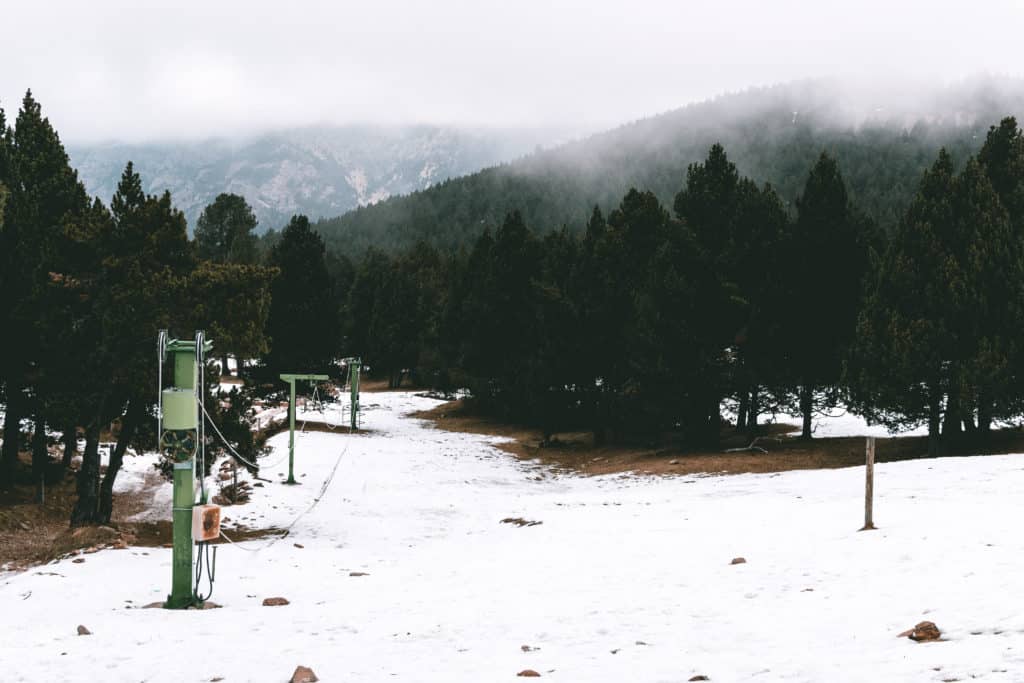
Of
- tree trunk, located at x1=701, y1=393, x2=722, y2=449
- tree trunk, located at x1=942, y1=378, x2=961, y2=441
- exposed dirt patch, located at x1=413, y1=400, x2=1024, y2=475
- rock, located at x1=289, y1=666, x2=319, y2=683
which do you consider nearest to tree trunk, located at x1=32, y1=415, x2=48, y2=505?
exposed dirt patch, located at x1=413, y1=400, x2=1024, y2=475

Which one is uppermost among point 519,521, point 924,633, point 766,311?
point 766,311

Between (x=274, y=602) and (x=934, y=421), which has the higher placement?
(x=934, y=421)

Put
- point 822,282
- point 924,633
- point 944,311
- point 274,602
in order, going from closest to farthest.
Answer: point 924,633 < point 274,602 < point 944,311 < point 822,282

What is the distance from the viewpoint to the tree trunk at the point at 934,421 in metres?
25.8

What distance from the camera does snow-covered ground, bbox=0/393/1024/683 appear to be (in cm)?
829

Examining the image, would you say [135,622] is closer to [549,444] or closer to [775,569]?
[775,569]

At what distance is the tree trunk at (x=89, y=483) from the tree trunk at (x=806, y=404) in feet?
87.8

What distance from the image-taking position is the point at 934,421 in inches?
1041

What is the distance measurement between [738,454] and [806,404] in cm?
417

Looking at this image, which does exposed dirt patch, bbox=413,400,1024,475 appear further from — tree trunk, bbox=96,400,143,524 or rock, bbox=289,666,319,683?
rock, bbox=289,666,319,683

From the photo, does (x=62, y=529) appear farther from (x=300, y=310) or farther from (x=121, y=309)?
(x=300, y=310)

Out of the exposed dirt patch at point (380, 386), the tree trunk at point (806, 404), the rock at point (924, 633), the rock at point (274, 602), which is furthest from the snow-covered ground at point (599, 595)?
the exposed dirt patch at point (380, 386)

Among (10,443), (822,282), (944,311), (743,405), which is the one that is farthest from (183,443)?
(822,282)

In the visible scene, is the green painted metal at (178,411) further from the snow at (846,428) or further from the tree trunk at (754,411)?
the snow at (846,428)
